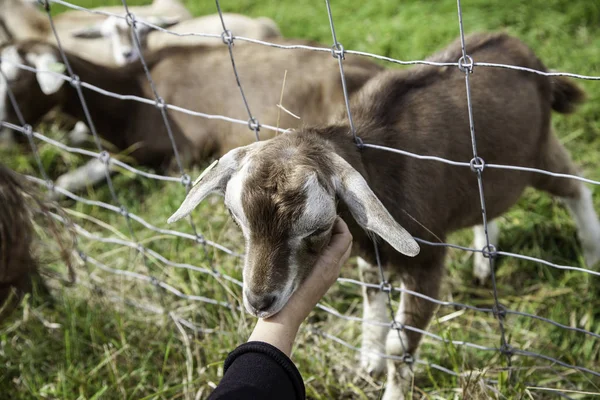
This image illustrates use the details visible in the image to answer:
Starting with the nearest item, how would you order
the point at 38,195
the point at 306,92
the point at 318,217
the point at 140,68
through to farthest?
the point at 318,217, the point at 38,195, the point at 306,92, the point at 140,68

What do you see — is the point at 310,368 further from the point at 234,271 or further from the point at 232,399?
the point at 232,399

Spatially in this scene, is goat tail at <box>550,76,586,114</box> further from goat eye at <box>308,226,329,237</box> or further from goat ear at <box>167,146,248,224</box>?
goat ear at <box>167,146,248,224</box>

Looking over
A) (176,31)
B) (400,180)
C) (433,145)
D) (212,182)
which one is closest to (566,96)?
Result: (433,145)

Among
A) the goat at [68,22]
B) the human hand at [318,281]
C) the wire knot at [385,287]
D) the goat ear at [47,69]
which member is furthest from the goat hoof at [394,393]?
the goat at [68,22]

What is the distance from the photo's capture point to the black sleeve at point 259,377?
195cm

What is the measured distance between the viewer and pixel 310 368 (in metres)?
3.10

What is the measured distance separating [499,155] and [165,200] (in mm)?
2366

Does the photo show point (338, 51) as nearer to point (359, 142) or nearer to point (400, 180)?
point (359, 142)

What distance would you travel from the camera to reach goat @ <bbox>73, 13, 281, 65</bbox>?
6523 mm

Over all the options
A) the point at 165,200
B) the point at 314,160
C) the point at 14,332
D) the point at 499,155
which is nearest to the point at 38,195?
the point at 14,332

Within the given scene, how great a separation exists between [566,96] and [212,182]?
214cm

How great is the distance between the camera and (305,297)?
7.39ft

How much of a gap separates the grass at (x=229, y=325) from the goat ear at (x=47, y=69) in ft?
4.16

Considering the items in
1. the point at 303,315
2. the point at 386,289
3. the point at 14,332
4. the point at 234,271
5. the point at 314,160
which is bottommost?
the point at 14,332
